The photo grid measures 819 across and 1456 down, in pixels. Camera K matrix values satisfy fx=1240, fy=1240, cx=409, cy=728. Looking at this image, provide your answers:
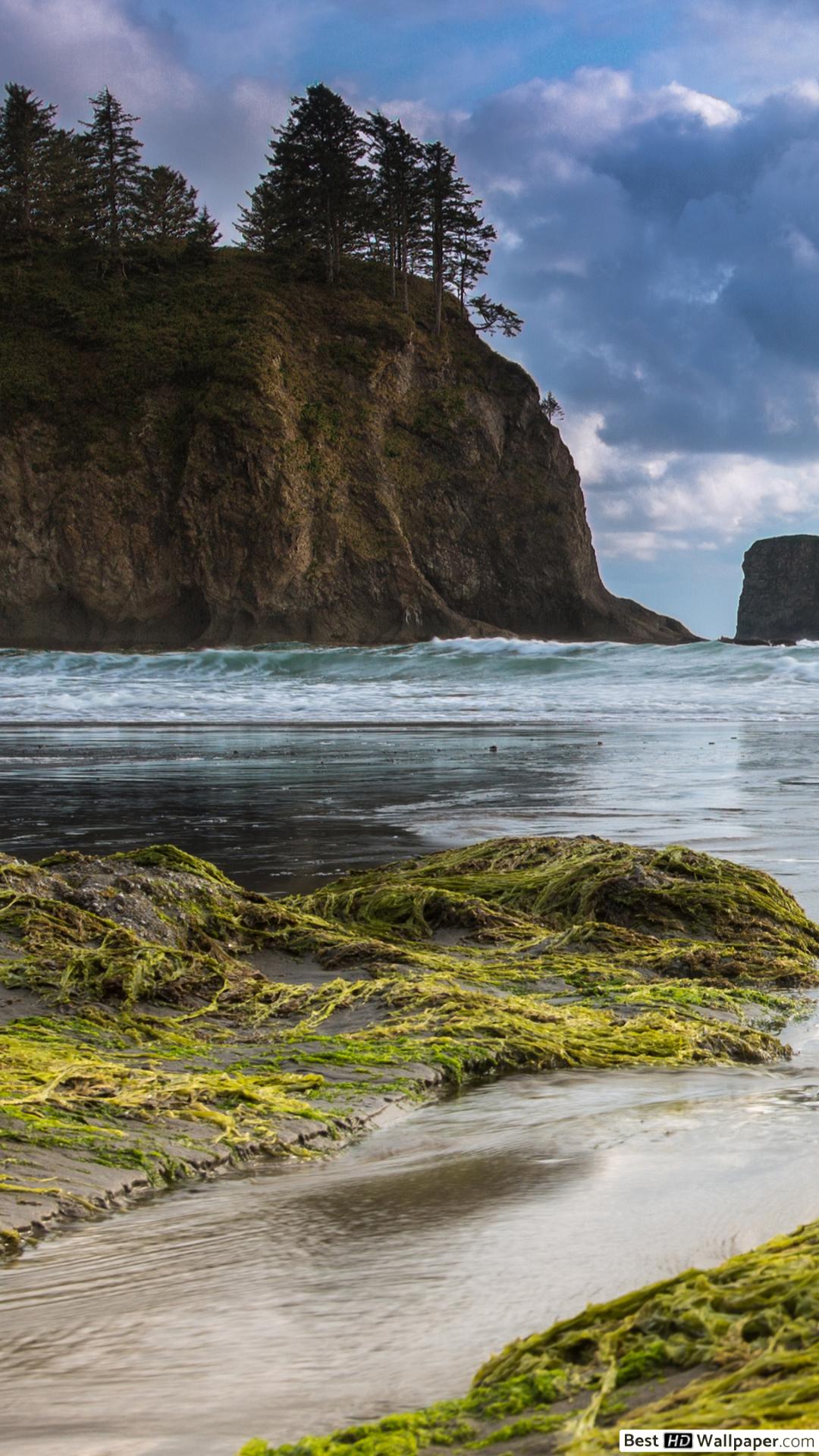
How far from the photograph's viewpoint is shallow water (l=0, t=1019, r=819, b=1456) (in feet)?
5.27

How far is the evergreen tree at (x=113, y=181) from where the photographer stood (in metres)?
53.2

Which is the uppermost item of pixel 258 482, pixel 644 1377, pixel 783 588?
pixel 783 588

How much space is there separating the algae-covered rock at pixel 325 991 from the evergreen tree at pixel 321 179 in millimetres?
52877

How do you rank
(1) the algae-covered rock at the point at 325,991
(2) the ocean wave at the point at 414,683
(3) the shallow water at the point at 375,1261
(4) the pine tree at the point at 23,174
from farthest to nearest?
(4) the pine tree at the point at 23,174 → (2) the ocean wave at the point at 414,683 → (1) the algae-covered rock at the point at 325,991 → (3) the shallow water at the point at 375,1261

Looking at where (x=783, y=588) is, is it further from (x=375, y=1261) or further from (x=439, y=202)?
(x=375, y=1261)

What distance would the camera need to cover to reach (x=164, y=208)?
2270 inches

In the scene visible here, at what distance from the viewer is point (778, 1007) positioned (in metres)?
4.16

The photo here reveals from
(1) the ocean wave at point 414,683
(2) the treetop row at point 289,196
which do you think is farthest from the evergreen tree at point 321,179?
(1) the ocean wave at point 414,683

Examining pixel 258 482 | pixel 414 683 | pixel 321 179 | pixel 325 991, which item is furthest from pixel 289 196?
pixel 325 991

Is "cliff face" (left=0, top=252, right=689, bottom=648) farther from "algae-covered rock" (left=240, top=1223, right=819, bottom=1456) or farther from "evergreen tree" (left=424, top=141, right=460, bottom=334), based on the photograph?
"algae-covered rock" (left=240, top=1223, right=819, bottom=1456)

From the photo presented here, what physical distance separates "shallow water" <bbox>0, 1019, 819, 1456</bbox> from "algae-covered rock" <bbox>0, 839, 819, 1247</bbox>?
9.0 inches

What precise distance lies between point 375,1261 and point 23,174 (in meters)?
60.8

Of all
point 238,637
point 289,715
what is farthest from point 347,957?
point 238,637

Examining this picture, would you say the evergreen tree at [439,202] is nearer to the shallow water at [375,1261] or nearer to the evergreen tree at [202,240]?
the evergreen tree at [202,240]
